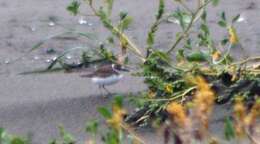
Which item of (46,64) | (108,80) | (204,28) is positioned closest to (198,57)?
(204,28)

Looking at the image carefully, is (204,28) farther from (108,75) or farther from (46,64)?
(46,64)

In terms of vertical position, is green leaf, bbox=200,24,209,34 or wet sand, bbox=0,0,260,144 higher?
green leaf, bbox=200,24,209,34

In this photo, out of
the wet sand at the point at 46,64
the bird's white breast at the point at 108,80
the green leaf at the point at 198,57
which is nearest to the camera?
the green leaf at the point at 198,57

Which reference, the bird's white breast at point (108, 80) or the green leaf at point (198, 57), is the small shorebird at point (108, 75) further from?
the green leaf at point (198, 57)

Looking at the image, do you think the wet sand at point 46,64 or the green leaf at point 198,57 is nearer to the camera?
the green leaf at point 198,57

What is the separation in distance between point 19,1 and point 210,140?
5.84 meters

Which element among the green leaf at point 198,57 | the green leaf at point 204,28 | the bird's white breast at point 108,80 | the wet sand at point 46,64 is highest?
the green leaf at point 204,28

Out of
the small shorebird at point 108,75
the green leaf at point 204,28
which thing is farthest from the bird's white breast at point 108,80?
the green leaf at point 204,28

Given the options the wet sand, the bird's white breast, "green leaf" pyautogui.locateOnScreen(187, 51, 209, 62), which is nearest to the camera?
"green leaf" pyautogui.locateOnScreen(187, 51, 209, 62)

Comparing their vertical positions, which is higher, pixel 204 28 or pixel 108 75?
pixel 204 28

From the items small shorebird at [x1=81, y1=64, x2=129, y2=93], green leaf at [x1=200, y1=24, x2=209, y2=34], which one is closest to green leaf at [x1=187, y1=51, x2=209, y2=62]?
green leaf at [x1=200, y1=24, x2=209, y2=34]

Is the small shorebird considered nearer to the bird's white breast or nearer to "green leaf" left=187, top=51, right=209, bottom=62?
the bird's white breast

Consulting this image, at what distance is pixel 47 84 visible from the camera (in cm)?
654

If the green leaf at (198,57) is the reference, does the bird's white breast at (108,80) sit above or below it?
below
